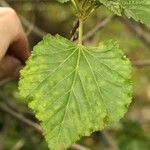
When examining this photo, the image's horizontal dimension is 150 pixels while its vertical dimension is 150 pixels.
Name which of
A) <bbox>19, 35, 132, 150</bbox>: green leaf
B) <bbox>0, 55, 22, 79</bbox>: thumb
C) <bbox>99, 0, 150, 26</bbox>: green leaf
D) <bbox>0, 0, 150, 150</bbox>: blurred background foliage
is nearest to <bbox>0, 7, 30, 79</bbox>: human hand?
<bbox>0, 55, 22, 79</bbox>: thumb

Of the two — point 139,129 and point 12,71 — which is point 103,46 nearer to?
→ point 12,71

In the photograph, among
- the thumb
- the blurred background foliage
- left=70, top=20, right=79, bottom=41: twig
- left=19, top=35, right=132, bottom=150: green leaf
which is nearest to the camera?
left=19, top=35, right=132, bottom=150: green leaf

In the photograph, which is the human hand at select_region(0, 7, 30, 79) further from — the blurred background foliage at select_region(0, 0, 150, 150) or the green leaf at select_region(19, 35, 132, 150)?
the blurred background foliage at select_region(0, 0, 150, 150)

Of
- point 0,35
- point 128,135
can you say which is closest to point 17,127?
point 128,135

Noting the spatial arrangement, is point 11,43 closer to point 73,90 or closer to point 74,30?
point 74,30

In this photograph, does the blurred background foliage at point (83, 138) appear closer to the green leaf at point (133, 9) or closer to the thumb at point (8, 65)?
the thumb at point (8, 65)

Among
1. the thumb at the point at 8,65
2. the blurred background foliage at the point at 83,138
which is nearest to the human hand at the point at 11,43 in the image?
the thumb at the point at 8,65
